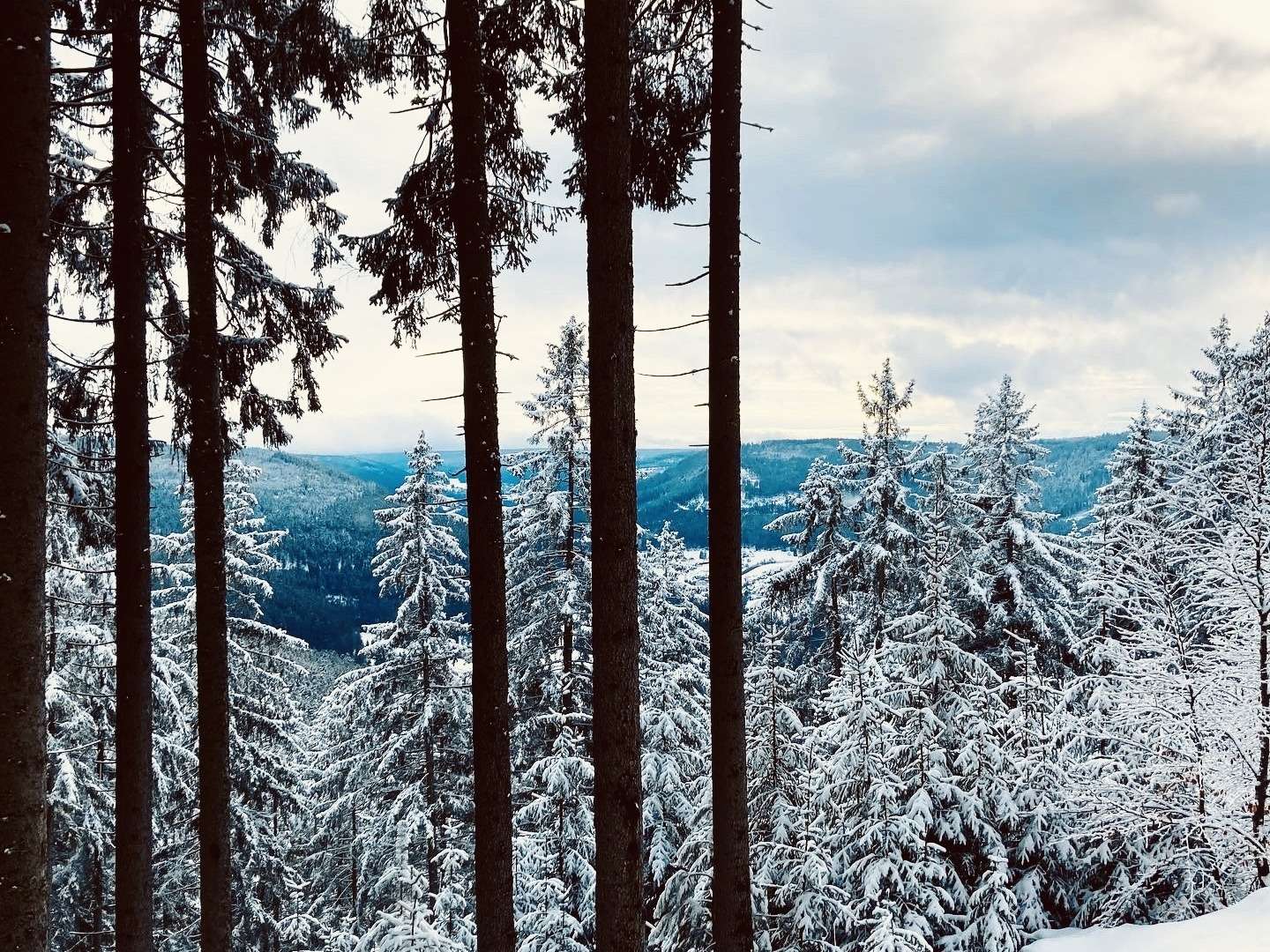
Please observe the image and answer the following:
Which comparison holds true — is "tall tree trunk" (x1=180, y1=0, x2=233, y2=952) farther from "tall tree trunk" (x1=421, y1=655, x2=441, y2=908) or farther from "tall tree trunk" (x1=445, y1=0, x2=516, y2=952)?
"tall tree trunk" (x1=421, y1=655, x2=441, y2=908)

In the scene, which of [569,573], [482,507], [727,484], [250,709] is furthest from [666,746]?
[250,709]

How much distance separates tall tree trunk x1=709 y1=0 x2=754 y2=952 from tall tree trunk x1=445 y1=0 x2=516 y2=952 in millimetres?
1916

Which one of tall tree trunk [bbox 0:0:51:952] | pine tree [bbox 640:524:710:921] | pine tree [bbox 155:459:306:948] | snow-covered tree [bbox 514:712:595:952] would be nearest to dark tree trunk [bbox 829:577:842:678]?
pine tree [bbox 640:524:710:921]

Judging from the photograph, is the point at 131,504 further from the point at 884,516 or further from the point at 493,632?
the point at 884,516

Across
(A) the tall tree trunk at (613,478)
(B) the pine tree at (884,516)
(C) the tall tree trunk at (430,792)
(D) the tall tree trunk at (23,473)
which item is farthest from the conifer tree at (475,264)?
(B) the pine tree at (884,516)

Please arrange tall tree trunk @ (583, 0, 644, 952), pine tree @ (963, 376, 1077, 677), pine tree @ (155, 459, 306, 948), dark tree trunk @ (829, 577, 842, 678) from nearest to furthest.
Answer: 1. tall tree trunk @ (583, 0, 644, 952)
2. pine tree @ (155, 459, 306, 948)
3. pine tree @ (963, 376, 1077, 677)
4. dark tree trunk @ (829, 577, 842, 678)

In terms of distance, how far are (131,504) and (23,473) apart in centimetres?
357

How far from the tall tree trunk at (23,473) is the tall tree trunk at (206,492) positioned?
350 centimetres

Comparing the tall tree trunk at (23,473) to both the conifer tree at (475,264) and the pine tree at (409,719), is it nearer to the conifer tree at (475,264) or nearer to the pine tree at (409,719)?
the conifer tree at (475,264)

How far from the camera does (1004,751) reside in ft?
31.3

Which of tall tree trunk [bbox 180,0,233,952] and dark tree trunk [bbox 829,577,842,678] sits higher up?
tall tree trunk [bbox 180,0,233,952]

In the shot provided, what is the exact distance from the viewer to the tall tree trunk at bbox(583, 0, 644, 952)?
16.6ft

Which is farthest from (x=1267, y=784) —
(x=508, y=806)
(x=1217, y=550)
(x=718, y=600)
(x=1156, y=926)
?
(x=508, y=806)

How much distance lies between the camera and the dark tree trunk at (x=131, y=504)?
598 centimetres
